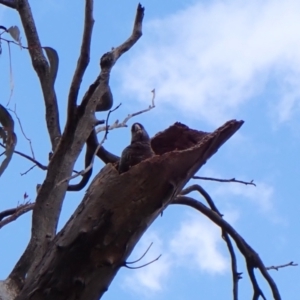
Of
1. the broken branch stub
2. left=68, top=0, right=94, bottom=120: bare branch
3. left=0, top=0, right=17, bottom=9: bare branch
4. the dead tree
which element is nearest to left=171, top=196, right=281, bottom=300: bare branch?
the dead tree

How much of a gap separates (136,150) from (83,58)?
13.9 inches

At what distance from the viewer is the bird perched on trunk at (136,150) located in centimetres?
136

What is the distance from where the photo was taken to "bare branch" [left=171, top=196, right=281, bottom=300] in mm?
2025

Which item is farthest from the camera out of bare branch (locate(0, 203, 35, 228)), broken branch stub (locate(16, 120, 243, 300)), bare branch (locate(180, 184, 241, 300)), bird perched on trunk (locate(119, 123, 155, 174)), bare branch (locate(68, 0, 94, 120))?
bare branch (locate(180, 184, 241, 300))

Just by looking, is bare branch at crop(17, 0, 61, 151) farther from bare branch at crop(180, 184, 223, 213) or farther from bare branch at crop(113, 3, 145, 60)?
bare branch at crop(180, 184, 223, 213)

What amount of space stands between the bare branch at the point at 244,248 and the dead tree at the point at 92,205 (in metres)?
0.49

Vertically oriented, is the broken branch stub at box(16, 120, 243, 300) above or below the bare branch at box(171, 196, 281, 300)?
below

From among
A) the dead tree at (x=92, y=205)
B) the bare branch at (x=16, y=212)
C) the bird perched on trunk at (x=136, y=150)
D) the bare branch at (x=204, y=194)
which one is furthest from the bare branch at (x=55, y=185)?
the bare branch at (x=204, y=194)

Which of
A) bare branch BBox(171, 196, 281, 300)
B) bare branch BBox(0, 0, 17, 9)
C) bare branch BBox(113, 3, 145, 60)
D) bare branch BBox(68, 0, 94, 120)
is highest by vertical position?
bare branch BBox(113, 3, 145, 60)

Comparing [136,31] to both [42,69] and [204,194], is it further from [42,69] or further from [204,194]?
[204,194]

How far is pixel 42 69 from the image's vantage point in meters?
1.87

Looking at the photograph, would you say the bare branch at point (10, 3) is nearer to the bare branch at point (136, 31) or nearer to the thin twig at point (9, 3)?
the thin twig at point (9, 3)

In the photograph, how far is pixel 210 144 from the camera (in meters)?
1.33

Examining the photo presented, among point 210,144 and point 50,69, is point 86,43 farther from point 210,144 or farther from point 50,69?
point 210,144
